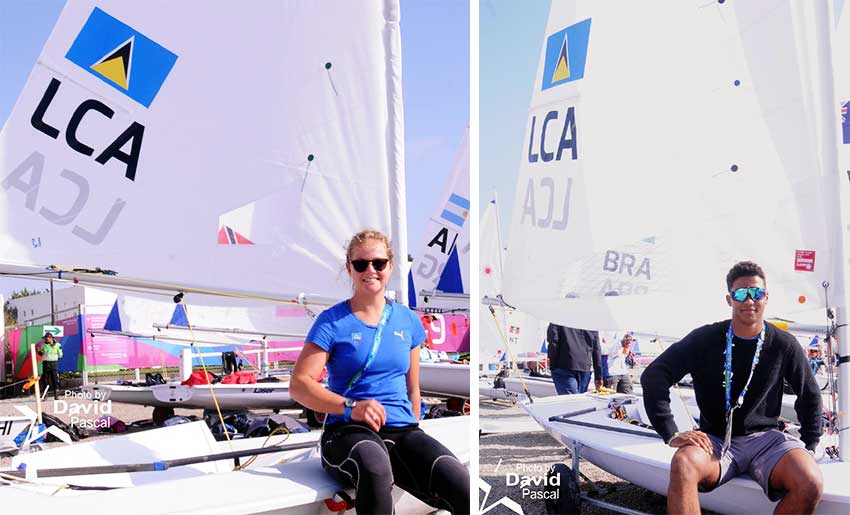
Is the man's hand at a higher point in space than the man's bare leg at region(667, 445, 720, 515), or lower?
higher

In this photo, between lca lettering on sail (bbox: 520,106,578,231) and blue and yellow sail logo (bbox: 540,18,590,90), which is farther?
lca lettering on sail (bbox: 520,106,578,231)

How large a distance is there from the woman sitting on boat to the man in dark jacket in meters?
1.18

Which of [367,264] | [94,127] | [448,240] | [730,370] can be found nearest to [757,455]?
[730,370]

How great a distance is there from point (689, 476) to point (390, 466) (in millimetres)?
808

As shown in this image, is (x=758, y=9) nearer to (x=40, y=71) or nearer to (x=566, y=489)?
(x=566, y=489)

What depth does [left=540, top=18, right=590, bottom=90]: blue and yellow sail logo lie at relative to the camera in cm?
300

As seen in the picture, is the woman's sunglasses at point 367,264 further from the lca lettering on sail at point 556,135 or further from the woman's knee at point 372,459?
the lca lettering on sail at point 556,135

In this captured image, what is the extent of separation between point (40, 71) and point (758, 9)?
3.06m

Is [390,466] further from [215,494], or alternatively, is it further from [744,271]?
[744,271]

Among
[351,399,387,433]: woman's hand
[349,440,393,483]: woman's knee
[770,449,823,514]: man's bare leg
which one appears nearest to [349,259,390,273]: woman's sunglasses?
[351,399,387,433]: woman's hand

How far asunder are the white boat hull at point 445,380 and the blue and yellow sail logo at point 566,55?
3.29 metres
